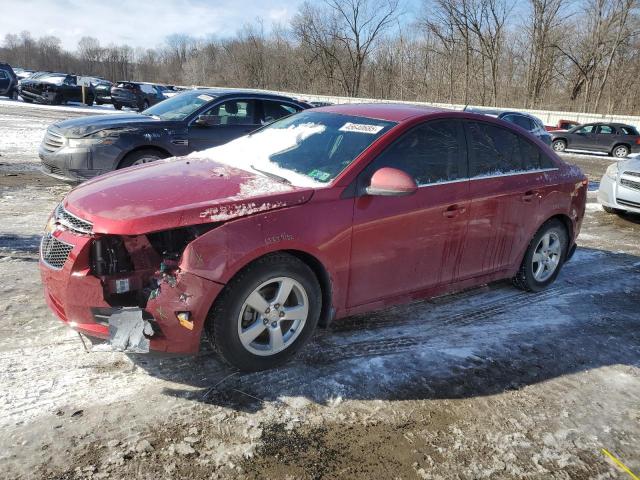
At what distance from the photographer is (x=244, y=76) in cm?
6731

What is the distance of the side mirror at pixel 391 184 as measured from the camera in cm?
330

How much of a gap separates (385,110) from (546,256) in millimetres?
2234

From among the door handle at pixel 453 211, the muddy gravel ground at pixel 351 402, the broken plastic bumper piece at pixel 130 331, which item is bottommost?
the muddy gravel ground at pixel 351 402

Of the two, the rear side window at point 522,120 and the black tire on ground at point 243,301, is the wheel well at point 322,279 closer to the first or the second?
the black tire on ground at point 243,301

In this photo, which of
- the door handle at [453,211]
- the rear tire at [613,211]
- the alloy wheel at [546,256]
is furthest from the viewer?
the rear tire at [613,211]

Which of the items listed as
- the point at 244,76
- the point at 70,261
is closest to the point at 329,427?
the point at 70,261

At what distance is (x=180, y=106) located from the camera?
796cm

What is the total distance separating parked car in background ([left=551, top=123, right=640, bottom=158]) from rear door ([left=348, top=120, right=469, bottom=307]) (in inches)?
816

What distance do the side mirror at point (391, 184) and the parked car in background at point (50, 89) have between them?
2768 centimetres

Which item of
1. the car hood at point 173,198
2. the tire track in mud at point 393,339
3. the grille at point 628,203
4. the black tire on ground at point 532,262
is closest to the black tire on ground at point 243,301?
the tire track in mud at point 393,339

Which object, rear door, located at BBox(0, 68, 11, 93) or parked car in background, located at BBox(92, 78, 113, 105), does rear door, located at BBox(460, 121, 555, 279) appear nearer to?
parked car in background, located at BBox(92, 78, 113, 105)

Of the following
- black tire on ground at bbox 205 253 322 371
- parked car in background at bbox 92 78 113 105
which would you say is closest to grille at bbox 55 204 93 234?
black tire on ground at bbox 205 253 322 371

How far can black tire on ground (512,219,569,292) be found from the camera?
4.77 meters

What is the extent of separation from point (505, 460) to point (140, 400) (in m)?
2.01
